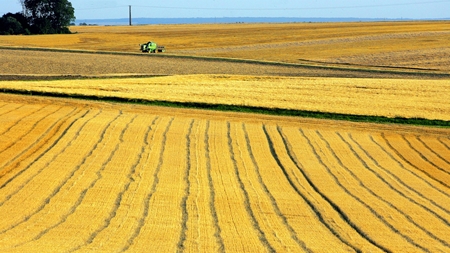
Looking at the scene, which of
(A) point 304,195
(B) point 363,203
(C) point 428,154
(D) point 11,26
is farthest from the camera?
(D) point 11,26

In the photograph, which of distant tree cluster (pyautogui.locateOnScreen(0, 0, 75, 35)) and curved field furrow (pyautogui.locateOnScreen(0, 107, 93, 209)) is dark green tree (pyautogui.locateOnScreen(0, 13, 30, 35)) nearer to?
distant tree cluster (pyautogui.locateOnScreen(0, 0, 75, 35))

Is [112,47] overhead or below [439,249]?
below

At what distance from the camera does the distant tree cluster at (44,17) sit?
97.6m

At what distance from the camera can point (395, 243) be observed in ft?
34.8

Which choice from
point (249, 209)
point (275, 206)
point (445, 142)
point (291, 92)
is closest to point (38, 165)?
point (249, 209)

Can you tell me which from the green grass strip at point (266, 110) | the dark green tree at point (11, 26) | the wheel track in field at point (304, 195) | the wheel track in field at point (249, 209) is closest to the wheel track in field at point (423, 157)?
the green grass strip at point (266, 110)

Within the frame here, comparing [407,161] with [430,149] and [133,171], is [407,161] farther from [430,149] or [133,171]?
[133,171]

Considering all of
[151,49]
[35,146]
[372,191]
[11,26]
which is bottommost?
[11,26]

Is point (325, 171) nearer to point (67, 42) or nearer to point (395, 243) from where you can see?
point (395, 243)

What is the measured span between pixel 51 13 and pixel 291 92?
258 feet

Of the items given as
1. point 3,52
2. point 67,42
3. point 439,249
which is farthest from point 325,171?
point 67,42

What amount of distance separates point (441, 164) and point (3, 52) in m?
43.9

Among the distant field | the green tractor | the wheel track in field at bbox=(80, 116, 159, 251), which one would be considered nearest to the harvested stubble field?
the wheel track in field at bbox=(80, 116, 159, 251)

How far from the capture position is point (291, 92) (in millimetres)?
31391
